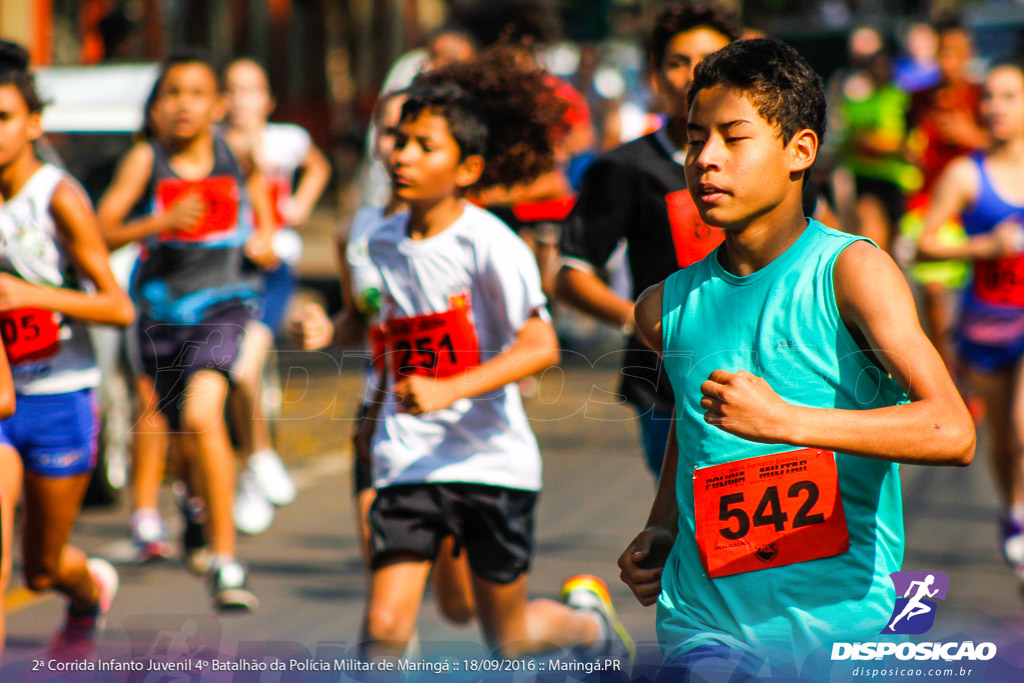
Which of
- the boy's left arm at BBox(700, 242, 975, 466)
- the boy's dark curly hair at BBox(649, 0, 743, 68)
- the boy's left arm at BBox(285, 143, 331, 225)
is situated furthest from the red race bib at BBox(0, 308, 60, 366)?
the boy's left arm at BBox(285, 143, 331, 225)

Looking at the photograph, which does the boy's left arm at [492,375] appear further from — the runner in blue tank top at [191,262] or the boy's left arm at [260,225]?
the boy's left arm at [260,225]

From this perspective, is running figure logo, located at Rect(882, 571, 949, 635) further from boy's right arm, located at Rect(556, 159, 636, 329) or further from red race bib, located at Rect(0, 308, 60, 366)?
red race bib, located at Rect(0, 308, 60, 366)

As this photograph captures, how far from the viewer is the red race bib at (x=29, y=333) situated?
4296 mm

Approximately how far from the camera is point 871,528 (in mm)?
Answer: 2500

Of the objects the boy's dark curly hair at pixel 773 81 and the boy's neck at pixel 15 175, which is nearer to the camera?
the boy's dark curly hair at pixel 773 81

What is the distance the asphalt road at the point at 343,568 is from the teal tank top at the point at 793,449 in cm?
30

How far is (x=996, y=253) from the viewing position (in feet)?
20.7

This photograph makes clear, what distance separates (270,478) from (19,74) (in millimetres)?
3357

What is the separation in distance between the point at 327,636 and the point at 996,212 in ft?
11.7

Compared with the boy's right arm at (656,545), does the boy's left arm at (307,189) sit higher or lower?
lower

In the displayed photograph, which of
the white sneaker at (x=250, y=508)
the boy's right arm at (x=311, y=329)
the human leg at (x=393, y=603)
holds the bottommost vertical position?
the white sneaker at (x=250, y=508)

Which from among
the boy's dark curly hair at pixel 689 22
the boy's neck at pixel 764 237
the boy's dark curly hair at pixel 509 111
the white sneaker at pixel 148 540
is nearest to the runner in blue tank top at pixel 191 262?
the white sneaker at pixel 148 540

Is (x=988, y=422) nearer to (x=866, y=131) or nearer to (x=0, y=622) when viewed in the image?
(x=0, y=622)

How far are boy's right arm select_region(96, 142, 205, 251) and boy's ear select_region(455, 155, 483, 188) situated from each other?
6.29 feet
